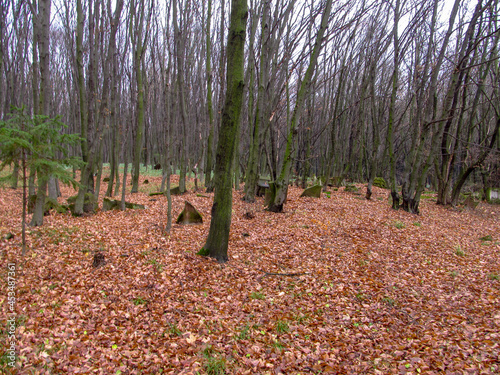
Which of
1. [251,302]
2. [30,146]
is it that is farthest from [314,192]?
[30,146]

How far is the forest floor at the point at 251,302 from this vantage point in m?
3.23

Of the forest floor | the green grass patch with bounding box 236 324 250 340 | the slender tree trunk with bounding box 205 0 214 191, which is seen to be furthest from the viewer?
the slender tree trunk with bounding box 205 0 214 191

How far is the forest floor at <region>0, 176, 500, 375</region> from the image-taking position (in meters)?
3.23

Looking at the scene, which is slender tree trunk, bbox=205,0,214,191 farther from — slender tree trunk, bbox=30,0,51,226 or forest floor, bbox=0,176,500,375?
slender tree trunk, bbox=30,0,51,226

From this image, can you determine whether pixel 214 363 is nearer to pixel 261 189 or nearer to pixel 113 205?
pixel 113 205

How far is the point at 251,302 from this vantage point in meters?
4.45

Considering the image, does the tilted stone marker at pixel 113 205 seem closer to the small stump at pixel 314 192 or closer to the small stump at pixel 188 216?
the small stump at pixel 188 216

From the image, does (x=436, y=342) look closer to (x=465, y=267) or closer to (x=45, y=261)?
(x=465, y=267)

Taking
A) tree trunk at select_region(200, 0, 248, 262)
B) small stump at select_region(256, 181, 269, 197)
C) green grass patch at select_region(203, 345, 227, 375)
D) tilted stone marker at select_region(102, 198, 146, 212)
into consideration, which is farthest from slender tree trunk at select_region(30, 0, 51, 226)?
small stump at select_region(256, 181, 269, 197)

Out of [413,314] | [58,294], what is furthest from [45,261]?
[413,314]

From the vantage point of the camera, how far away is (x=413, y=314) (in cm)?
421

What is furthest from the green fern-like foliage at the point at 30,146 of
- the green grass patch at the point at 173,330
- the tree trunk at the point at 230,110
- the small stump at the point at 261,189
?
the small stump at the point at 261,189

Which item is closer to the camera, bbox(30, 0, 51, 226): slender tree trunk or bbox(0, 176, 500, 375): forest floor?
bbox(0, 176, 500, 375): forest floor

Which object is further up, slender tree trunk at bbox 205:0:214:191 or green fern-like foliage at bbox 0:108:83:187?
slender tree trunk at bbox 205:0:214:191
